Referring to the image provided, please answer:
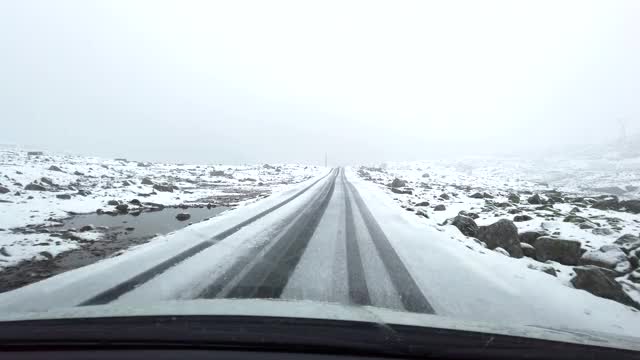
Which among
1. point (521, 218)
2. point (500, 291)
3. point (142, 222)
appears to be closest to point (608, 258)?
point (500, 291)

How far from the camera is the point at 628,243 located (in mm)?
9852

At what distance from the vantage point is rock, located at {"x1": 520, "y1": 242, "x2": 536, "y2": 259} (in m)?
10.0

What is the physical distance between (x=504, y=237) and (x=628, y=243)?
2.53 meters

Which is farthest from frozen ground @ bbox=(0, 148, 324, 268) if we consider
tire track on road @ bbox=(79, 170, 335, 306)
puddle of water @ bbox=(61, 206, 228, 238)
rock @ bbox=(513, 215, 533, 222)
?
rock @ bbox=(513, 215, 533, 222)

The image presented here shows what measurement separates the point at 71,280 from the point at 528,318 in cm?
650

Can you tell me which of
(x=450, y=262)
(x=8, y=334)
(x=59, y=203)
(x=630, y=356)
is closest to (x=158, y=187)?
(x=59, y=203)

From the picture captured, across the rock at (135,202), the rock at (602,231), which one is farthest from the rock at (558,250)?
the rock at (135,202)

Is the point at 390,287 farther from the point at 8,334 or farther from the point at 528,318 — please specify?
the point at 8,334

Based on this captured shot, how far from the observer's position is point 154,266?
25.2 feet

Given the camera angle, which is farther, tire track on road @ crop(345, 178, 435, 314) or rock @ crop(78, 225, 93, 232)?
rock @ crop(78, 225, 93, 232)

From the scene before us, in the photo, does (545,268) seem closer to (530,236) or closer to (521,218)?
(530,236)

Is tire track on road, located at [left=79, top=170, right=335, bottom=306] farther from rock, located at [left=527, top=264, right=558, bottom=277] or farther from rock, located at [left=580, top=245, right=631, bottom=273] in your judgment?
rock, located at [left=580, top=245, right=631, bottom=273]

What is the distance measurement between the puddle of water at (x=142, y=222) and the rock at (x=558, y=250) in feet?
29.9

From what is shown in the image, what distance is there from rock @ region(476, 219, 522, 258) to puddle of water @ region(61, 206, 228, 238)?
8.26 metres
